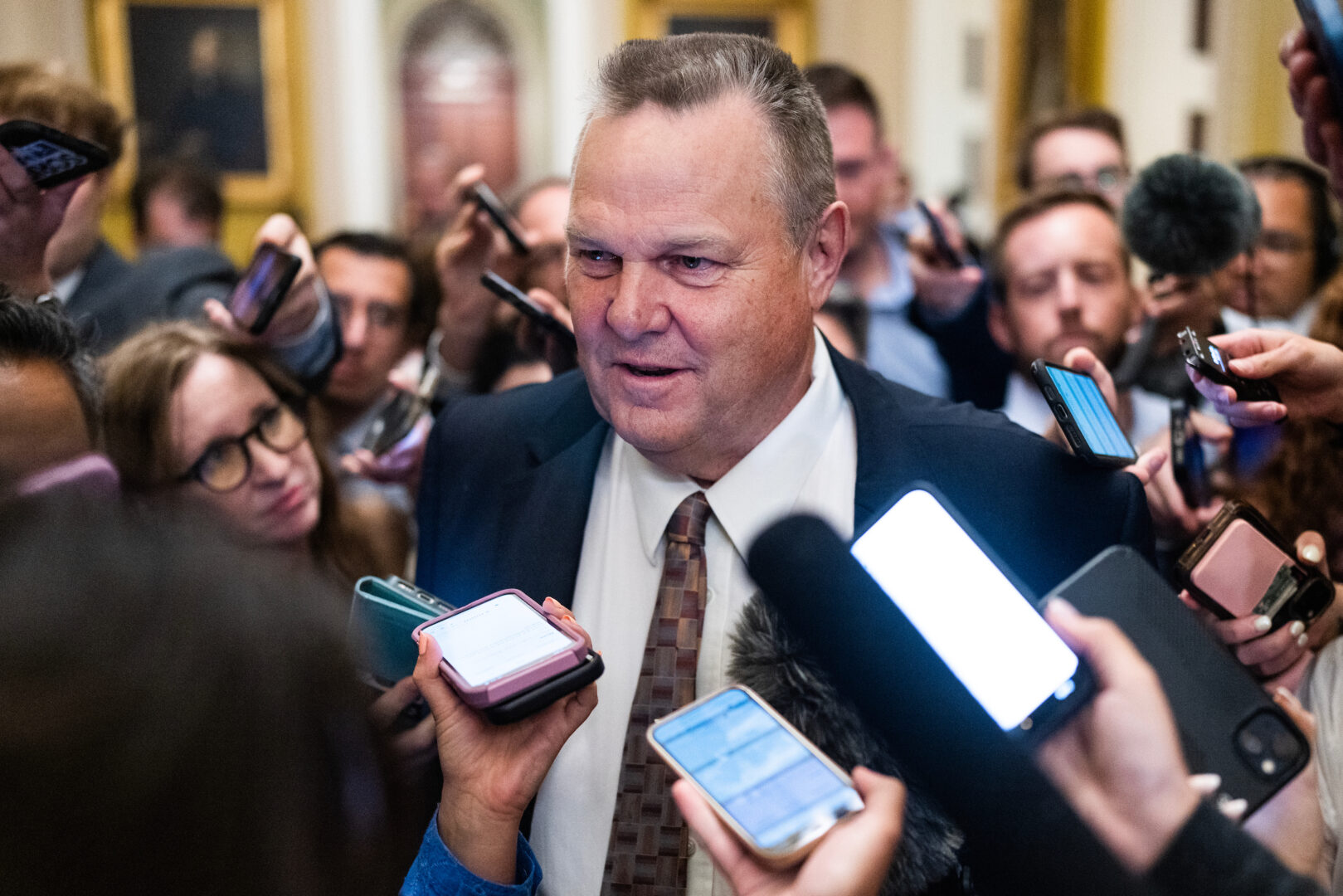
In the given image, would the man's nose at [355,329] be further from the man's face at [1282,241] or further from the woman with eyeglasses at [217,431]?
the man's face at [1282,241]

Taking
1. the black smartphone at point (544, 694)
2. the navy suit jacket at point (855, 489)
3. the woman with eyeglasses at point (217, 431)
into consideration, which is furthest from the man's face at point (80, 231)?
the black smartphone at point (544, 694)

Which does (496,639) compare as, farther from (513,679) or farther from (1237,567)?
(1237,567)

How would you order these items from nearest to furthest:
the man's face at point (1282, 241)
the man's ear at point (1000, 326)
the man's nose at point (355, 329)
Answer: the man's ear at point (1000, 326) → the man's face at point (1282, 241) → the man's nose at point (355, 329)

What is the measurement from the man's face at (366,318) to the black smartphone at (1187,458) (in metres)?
2.09

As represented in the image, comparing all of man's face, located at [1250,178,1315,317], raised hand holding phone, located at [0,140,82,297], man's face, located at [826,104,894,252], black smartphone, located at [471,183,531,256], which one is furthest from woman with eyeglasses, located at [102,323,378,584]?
man's face, located at [1250,178,1315,317]

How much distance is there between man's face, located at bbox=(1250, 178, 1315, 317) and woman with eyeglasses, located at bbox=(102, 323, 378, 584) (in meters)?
2.35

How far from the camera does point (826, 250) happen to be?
1.45 m

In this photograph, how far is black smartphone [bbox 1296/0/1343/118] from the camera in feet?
3.35

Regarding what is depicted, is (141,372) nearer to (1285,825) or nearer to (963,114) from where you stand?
(1285,825)

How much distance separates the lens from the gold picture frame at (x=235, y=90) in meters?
7.20

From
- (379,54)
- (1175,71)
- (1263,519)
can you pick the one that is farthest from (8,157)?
(379,54)

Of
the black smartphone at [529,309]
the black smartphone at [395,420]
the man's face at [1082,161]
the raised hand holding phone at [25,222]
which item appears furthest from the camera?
the man's face at [1082,161]

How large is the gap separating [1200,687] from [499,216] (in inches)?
66.7

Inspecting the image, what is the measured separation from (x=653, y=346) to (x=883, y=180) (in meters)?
2.31
